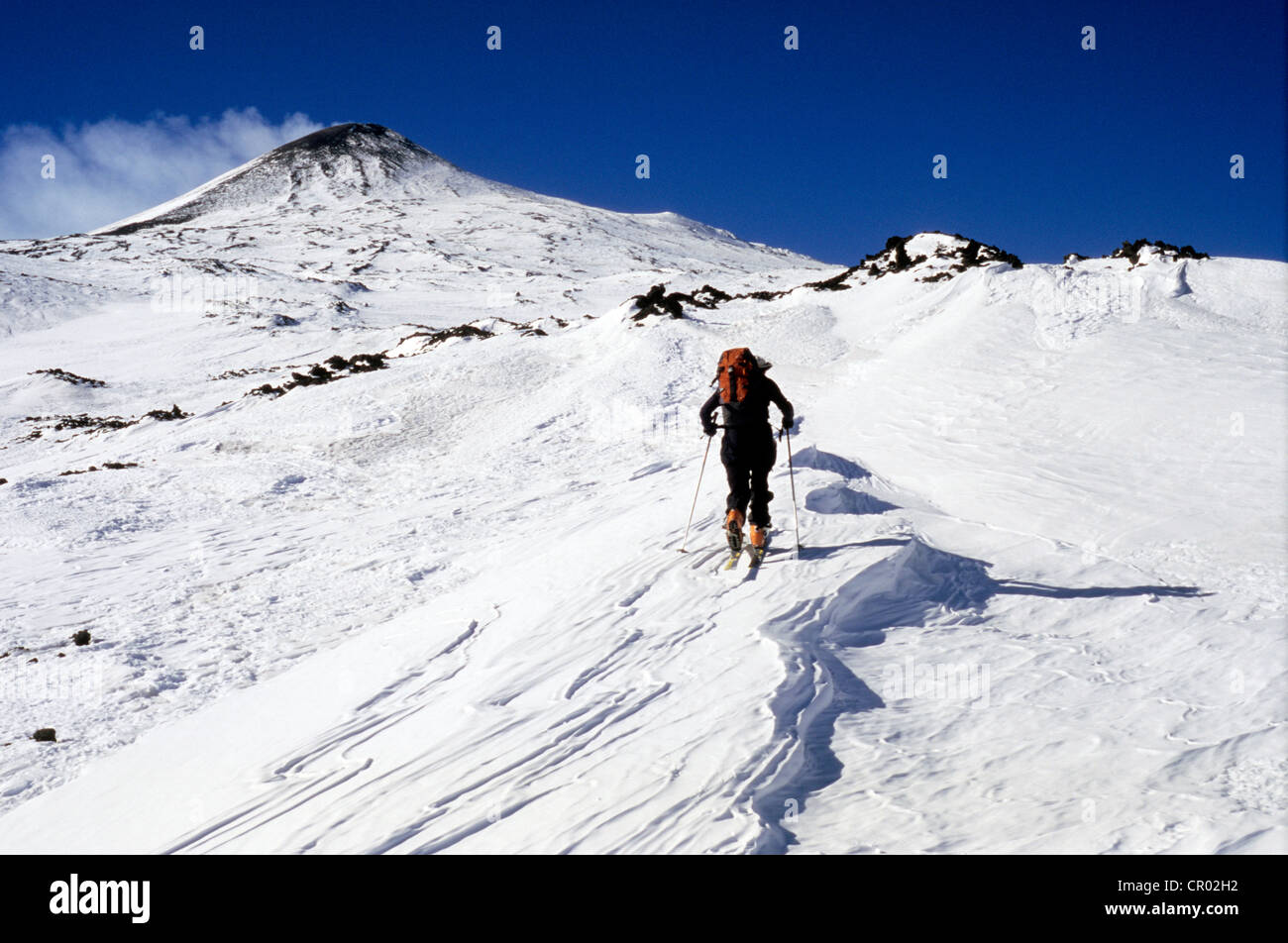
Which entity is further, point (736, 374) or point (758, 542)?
point (736, 374)

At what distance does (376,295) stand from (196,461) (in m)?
36.9

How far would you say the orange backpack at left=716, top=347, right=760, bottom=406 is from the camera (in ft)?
20.8

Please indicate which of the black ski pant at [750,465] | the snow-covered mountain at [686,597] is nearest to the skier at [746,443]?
the black ski pant at [750,465]

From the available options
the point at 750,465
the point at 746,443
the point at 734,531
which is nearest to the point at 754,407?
the point at 746,443

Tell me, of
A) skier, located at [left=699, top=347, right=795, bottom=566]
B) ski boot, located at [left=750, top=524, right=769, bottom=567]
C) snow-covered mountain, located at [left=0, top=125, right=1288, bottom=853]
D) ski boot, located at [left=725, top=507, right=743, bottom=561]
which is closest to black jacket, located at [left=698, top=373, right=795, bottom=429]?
skier, located at [left=699, top=347, right=795, bottom=566]

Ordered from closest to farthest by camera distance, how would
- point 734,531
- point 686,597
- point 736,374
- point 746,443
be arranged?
point 686,597 → point 734,531 → point 746,443 → point 736,374

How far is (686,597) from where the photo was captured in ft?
18.8

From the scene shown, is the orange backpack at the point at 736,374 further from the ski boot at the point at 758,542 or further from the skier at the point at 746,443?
the ski boot at the point at 758,542

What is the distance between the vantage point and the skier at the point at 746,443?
20.4ft

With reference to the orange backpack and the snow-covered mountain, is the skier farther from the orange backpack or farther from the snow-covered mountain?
the snow-covered mountain

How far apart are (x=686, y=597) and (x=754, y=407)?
5.33ft

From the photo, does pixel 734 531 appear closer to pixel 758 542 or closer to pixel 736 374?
pixel 758 542

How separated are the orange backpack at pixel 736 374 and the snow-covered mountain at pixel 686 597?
46.9 inches

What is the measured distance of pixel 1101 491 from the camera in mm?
8422
